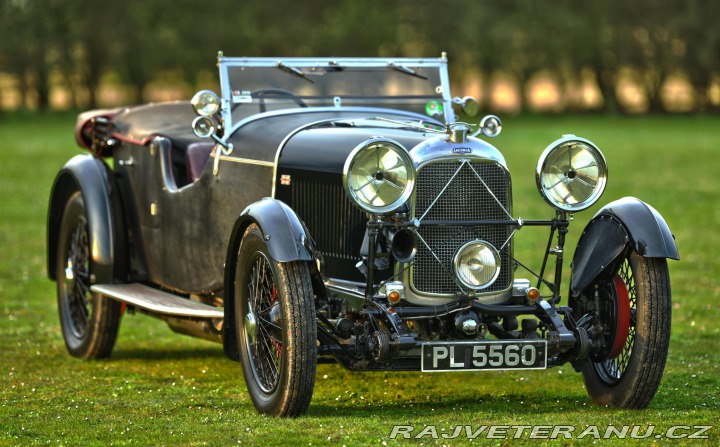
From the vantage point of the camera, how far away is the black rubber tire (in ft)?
21.1

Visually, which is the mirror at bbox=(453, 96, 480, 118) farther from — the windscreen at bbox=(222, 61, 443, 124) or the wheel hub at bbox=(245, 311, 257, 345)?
the wheel hub at bbox=(245, 311, 257, 345)

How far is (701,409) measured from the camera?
6.78m

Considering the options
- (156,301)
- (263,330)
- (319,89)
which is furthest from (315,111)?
(263,330)

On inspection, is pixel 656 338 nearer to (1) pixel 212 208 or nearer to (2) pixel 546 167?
(2) pixel 546 167

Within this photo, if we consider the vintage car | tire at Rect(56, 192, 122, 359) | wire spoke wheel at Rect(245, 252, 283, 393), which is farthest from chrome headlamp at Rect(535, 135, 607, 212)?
tire at Rect(56, 192, 122, 359)

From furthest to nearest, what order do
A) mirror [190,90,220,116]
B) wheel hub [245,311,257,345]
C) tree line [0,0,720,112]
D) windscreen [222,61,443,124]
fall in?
1. tree line [0,0,720,112]
2. windscreen [222,61,443,124]
3. mirror [190,90,220,116]
4. wheel hub [245,311,257,345]

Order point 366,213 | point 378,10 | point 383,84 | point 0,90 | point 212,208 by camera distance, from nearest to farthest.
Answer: point 366,213 < point 212,208 < point 383,84 < point 0,90 < point 378,10

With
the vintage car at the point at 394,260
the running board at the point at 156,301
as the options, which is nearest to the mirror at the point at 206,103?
the vintage car at the point at 394,260

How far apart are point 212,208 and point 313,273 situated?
5.50 feet

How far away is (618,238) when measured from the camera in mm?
6672

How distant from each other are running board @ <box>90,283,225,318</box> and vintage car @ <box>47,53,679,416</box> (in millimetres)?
23

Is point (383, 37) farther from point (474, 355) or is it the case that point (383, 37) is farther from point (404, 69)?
point (474, 355)

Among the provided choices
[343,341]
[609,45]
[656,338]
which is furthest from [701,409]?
[609,45]

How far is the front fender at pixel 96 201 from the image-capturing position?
854 centimetres
